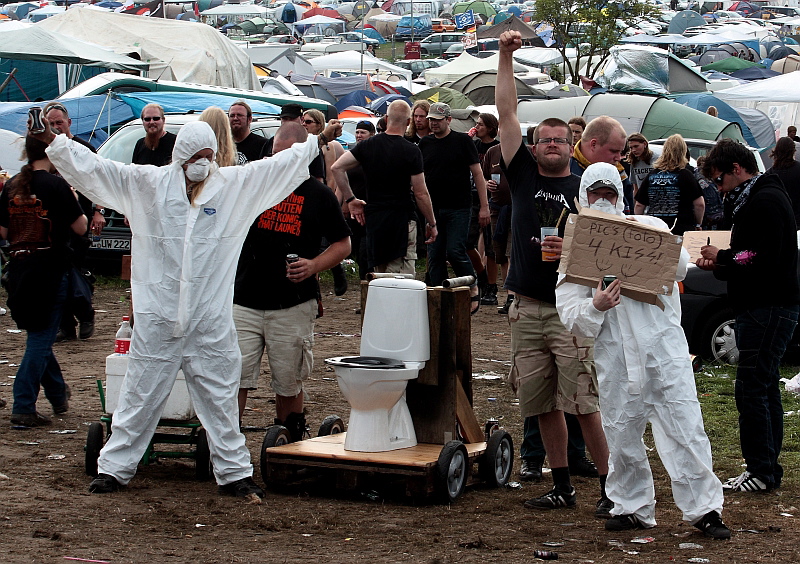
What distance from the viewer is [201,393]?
19.5 ft

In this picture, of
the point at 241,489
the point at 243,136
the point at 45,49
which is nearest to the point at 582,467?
the point at 241,489

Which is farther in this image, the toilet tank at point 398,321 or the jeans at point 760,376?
the jeans at point 760,376

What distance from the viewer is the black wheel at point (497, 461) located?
636 cm

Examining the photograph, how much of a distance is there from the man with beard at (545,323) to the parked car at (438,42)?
60661 millimetres

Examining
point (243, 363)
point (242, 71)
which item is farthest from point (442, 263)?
point (242, 71)

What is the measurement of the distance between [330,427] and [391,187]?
3.48 meters

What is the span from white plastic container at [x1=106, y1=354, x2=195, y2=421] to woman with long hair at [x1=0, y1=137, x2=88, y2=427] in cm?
126

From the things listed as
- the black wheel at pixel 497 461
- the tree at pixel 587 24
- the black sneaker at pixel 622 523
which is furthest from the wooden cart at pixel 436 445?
the tree at pixel 587 24

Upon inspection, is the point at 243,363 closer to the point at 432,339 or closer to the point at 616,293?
the point at 432,339

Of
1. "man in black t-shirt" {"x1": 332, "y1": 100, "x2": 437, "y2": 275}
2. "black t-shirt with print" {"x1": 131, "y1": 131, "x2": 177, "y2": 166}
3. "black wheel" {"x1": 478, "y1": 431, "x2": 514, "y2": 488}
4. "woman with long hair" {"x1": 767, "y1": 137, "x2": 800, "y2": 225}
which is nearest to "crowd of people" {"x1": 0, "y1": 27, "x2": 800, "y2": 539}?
"black wheel" {"x1": 478, "y1": 431, "x2": 514, "y2": 488}

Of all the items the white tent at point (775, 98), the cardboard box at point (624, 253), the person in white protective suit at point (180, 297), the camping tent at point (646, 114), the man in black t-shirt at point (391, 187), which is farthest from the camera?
the white tent at point (775, 98)

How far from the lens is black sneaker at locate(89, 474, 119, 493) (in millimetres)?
5910

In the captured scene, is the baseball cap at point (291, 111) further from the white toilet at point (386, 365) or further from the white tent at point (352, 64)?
the white tent at point (352, 64)

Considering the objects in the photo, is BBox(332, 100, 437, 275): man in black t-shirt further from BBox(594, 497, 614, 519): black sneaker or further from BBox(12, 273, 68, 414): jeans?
BBox(594, 497, 614, 519): black sneaker
